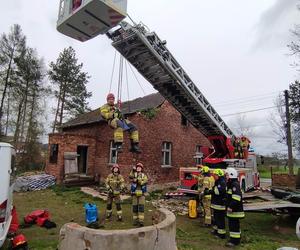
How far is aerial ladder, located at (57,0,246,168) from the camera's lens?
661cm

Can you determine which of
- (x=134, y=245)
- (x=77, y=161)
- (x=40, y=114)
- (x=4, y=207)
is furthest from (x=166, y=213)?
(x=40, y=114)

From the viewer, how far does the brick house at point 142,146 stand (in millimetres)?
16750

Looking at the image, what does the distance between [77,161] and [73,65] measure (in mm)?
20636

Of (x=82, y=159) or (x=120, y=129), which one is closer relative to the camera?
(x=120, y=129)

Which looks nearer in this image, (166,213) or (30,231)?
(166,213)

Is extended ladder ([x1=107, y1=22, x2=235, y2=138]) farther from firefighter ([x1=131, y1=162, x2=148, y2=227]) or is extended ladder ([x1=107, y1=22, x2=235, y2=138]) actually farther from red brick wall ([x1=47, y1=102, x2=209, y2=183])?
red brick wall ([x1=47, y1=102, x2=209, y2=183])

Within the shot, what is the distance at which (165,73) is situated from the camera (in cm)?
1012

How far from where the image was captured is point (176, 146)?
18.9 m

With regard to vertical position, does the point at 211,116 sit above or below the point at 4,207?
above

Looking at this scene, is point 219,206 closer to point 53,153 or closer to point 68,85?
point 53,153

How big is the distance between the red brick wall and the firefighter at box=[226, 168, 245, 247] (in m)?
8.73

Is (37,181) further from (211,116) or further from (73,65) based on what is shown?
(73,65)

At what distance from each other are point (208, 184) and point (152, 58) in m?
4.53

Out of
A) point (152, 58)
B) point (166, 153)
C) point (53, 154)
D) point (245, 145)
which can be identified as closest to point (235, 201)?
point (152, 58)
